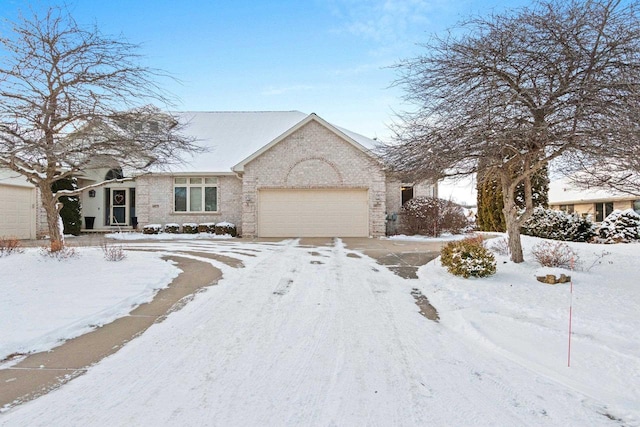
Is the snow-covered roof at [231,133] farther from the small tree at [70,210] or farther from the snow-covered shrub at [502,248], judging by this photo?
the snow-covered shrub at [502,248]

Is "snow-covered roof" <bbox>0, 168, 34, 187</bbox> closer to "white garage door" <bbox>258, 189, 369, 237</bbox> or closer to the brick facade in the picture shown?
the brick facade

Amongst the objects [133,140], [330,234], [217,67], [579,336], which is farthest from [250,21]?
[579,336]

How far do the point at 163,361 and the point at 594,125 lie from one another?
708 centimetres

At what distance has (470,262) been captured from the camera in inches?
283

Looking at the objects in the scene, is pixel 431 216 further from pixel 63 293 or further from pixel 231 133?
pixel 63 293

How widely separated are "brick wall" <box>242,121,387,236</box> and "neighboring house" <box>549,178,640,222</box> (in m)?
12.1

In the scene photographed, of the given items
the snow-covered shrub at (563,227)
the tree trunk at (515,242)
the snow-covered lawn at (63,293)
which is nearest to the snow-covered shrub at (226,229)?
the snow-covered lawn at (63,293)

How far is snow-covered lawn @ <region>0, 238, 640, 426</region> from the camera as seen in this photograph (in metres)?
2.82

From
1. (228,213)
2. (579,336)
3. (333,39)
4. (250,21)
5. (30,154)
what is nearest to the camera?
(579,336)

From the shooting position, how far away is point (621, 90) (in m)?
5.74

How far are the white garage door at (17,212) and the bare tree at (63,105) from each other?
946 centimetres

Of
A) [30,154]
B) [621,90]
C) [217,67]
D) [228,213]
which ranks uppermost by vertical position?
[217,67]

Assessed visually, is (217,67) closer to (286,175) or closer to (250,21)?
(250,21)

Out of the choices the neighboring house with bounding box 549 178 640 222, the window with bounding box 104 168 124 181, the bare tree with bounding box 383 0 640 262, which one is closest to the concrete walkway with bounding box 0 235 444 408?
the bare tree with bounding box 383 0 640 262
